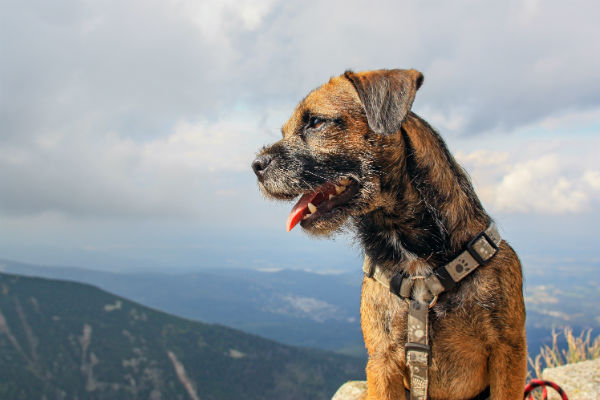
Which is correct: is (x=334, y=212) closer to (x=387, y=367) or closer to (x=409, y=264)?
(x=409, y=264)

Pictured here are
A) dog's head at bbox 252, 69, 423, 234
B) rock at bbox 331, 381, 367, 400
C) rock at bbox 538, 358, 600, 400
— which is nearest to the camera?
dog's head at bbox 252, 69, 423, 234

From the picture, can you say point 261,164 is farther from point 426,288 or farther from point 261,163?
point 426,288

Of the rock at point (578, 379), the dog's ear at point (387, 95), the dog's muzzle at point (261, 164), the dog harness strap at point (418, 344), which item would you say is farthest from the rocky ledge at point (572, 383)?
the dog's ear at point (387, 95)

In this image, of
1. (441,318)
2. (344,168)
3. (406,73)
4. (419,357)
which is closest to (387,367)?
(419,357)

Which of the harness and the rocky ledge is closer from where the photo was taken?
the harness

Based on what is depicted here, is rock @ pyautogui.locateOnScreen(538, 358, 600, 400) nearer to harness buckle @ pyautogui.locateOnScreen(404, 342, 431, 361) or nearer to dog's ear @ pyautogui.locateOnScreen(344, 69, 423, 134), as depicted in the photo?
harness buckle @ pyautogui.locateOnScreen(404, 342, 431, 361)

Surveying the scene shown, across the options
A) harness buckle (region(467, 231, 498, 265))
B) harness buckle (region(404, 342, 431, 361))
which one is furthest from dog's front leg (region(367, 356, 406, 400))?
harness buckle (region(467, 231, 498, 265))

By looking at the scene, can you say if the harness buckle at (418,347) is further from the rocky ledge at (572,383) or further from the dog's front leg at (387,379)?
the rocky ledge at (572,383)
